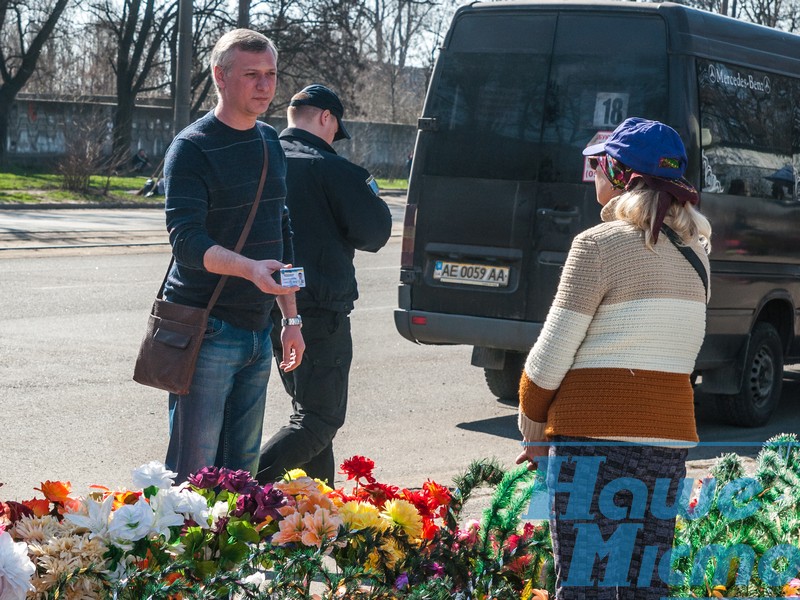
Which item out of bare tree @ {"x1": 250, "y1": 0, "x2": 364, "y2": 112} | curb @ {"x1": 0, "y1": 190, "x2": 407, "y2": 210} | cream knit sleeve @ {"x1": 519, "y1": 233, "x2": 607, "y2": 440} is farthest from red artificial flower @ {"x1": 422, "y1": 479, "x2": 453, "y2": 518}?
bare tree @ {"x1": 250, "y1": 0, "x2": 364, "y2": 112}

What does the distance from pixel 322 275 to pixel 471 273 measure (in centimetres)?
285

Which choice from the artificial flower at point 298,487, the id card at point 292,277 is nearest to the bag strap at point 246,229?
the id card at point 292,277

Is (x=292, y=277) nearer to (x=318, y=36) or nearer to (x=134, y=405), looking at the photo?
(x=134, y=405)

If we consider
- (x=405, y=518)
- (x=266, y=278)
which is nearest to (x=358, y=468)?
(x=405, y=518)

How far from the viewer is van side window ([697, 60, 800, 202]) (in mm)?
7344

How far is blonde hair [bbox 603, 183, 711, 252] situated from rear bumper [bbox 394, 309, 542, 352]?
423 centimetres

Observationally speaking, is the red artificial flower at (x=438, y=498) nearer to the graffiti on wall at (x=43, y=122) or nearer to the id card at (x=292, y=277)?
the id card at (x=292, y=277)

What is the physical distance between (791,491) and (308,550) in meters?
1.92

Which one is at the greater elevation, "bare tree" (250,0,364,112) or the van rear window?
"bare tree" (250,0,364,112)

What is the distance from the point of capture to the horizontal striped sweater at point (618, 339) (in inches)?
118

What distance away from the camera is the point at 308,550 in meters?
3.00

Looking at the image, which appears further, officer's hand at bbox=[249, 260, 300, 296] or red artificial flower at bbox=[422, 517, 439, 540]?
officer's hand at bbox=[249, 260, 300, 296]

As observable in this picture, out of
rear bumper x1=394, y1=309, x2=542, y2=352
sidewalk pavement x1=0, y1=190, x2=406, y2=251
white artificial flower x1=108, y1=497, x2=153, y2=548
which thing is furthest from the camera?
sidewalk pavement x1=0, y1=190, x2=406, y2=251

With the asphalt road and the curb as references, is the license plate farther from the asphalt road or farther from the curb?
the curb
